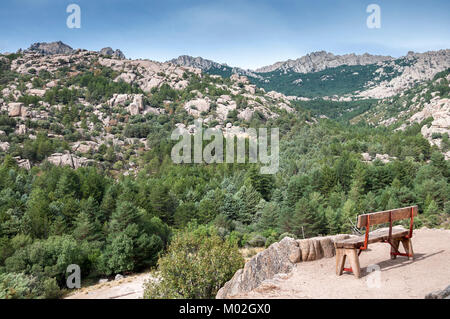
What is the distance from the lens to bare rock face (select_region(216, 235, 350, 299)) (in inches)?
441

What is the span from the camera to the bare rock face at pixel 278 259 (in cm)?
1120

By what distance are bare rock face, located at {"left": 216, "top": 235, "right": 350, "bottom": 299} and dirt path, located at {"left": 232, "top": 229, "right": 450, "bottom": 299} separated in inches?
13.9

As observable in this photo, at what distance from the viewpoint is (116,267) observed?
33906mm

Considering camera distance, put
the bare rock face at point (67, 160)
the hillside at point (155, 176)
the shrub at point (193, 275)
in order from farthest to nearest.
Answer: the bare rock face at point (67, 160) < the hillside at point (155, 176) < the shrub at point (193, 275)

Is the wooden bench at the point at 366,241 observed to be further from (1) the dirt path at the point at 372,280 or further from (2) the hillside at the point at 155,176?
(2) the hillside at the point at 155,176

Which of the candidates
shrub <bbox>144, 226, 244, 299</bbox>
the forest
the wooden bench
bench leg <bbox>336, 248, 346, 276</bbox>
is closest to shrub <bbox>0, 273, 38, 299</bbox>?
the forest

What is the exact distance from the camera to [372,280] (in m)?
8.81

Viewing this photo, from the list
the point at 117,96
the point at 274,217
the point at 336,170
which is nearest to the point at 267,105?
the point at 117,96

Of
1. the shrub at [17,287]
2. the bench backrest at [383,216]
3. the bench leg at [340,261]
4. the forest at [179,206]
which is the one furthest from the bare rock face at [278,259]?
the shrub at [17,287]

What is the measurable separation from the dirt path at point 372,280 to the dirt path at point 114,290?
62.0 ft

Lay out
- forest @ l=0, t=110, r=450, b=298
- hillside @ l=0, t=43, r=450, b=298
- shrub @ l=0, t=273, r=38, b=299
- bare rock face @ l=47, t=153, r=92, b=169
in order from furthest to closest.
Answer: bare rock face @ l=47, t=153, r=92, b=169, hillside @ l=0, t=43, r=450, b=298, forest @ l=0, t=110, r=450, b=298, shrub @ l=0, t=273, r=38, b=299

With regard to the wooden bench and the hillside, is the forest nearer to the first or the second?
the hillside

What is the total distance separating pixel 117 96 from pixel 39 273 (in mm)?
103855
